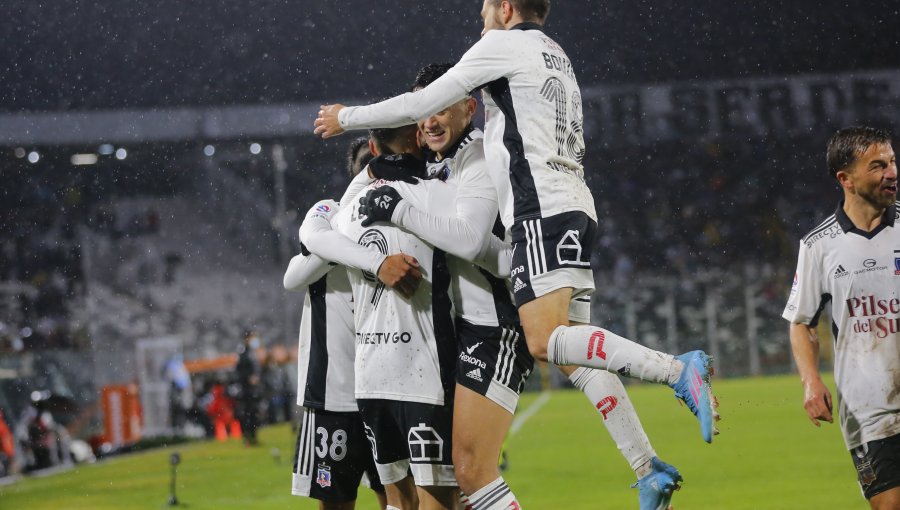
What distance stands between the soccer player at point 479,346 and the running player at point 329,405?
1.59 ft

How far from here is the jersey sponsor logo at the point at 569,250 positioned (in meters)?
2.93

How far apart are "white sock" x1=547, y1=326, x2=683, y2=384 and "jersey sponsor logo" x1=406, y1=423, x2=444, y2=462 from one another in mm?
401

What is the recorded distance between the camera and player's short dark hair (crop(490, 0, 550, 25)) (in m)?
3.22

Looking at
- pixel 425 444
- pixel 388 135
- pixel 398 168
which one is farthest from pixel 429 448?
pixel 388 135

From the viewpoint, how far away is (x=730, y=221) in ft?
53.2

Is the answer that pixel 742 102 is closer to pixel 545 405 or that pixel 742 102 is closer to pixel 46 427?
pixel 545 405

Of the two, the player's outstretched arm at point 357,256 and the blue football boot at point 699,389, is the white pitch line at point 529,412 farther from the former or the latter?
the blue football boot at point 699,389

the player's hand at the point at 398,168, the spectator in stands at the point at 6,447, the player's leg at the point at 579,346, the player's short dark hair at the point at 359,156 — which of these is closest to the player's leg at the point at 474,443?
the player's leg at the point at 579,346

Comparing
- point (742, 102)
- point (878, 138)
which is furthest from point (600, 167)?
point (878, 138)

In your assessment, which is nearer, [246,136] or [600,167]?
[246,136]

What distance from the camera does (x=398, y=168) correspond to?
301 cm

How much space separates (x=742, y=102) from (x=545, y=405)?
5427 mm

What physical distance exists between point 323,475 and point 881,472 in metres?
1.81

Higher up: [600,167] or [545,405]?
[600,167]
